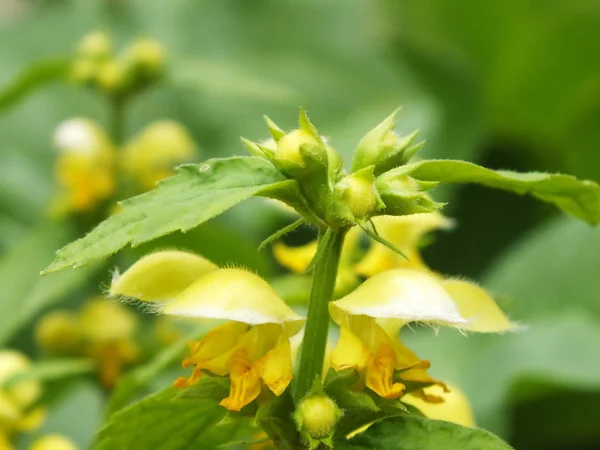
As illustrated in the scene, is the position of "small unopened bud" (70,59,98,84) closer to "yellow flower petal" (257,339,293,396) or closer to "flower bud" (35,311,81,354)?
"flower bud" (35,311,81,354)

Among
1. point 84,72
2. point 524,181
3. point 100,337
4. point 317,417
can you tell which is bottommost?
point 317,417

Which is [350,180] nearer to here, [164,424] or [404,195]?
[404,195]

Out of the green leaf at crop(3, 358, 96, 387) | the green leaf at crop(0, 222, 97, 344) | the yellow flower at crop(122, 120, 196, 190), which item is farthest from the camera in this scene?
the yellow flower at crop(122, 120, 196, 190)

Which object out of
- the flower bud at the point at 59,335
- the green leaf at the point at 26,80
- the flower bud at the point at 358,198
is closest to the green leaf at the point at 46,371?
the flower bud at the point at 59,335

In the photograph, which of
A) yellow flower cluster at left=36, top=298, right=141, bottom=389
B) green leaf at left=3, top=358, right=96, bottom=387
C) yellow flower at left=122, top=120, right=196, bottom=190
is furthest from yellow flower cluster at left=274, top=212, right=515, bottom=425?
yellow flower at left=122, top=120, right=196, bottom=190

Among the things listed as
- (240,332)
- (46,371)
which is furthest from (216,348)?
(46,371)

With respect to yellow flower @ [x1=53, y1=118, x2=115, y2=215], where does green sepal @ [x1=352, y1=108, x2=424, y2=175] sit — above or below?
below

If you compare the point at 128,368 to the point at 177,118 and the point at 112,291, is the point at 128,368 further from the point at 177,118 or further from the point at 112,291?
the point at 177,118
